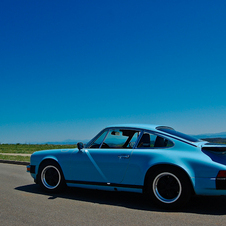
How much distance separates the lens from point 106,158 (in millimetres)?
5480

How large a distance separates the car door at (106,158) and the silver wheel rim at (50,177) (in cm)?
51

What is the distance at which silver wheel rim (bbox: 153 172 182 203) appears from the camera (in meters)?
4.74

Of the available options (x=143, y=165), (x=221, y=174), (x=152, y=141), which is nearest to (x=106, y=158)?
(x=143, y=165)

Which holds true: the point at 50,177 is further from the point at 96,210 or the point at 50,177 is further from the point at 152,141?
the point at 152,141

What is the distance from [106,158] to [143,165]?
811 millimetres

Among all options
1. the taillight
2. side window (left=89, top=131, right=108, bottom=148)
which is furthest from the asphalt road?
side window (left=89, top=131, right=108, bottom=148)

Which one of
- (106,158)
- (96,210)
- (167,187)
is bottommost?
(96,210)

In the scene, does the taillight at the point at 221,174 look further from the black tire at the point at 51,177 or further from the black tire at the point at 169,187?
the black tire at the point at 51,177

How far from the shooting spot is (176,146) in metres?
5.00

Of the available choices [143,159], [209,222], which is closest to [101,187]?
[143,159]

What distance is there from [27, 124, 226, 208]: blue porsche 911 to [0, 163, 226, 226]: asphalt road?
0.29 metres

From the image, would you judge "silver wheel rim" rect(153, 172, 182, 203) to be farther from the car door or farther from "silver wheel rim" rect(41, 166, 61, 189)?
"silver wheel rim" rect(41, 166, 61, 189)

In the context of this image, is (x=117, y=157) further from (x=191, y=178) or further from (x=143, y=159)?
(x=191, y=178)

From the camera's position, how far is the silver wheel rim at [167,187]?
15.6 ft
